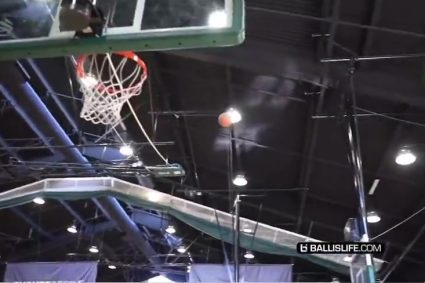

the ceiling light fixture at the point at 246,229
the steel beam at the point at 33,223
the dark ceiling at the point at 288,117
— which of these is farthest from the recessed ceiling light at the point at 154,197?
the steel beam at the point at 33,223

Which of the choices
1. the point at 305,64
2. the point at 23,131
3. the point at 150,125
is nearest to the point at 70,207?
the point at 23,131

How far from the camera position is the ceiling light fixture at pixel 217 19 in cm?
270

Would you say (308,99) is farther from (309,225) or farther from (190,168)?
(309,225)

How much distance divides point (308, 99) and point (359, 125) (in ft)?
2.66

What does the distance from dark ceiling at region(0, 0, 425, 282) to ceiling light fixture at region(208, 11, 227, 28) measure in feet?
6.74

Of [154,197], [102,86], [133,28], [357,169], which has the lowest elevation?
[357,169]

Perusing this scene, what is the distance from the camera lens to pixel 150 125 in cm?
705

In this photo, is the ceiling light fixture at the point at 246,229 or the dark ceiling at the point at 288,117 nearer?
the dark ceiling at the point at 288,117

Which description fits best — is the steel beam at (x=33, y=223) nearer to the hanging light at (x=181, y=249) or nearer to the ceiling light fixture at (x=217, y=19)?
the hanging light at (x=181, y=249)

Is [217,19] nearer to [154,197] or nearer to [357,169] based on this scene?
[357,169]

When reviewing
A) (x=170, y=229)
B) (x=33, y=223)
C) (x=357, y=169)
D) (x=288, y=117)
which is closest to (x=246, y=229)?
(x=288, y=117)

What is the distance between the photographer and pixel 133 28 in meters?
2.86

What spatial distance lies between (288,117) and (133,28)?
390cm

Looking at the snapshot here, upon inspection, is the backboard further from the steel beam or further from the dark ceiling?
the steel beam
